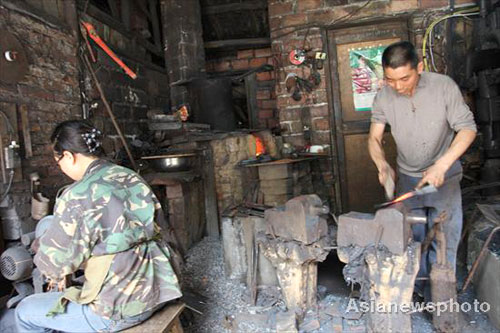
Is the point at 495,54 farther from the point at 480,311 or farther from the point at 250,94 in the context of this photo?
the point at 250,94

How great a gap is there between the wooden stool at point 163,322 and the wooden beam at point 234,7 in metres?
4.71

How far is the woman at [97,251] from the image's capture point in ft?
5.90

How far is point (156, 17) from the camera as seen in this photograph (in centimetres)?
565

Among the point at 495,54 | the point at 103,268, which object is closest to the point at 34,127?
the point at 103,268

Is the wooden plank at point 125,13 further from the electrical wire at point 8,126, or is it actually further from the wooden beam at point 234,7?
the electrical wire at point 8,126

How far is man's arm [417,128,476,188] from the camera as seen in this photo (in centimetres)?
224

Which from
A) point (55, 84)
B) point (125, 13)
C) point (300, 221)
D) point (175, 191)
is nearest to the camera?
point (300, 221)

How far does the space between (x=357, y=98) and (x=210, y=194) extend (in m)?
2.20

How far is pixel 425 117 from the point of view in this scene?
2510mm

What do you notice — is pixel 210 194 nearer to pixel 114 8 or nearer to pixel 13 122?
pixel 13 122

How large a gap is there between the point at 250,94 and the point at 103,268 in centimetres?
432

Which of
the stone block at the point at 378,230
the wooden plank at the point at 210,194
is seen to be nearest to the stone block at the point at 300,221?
the stone block at the point at 378,230

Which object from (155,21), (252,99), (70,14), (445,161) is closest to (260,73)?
(252,99)

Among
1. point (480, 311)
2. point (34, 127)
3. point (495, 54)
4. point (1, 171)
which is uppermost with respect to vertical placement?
point (495, 54)
